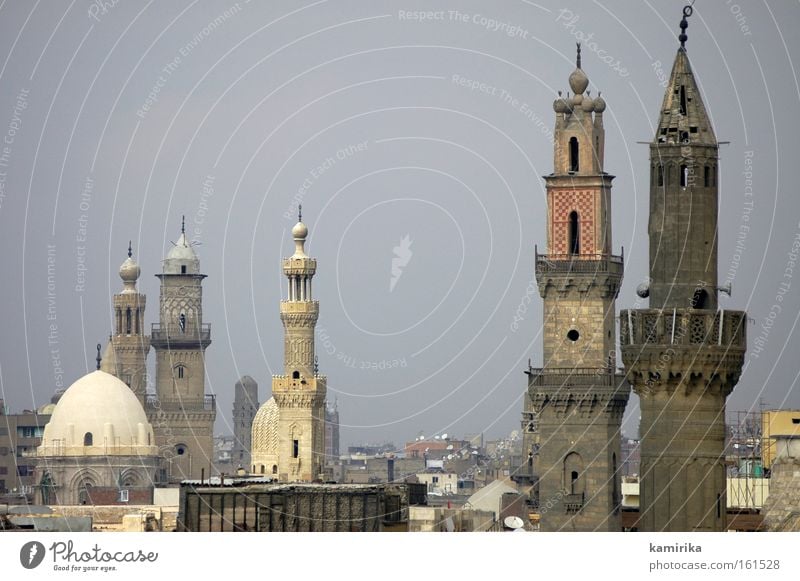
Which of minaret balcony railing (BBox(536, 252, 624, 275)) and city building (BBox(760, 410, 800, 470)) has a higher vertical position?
minaret balcony railing (BBox(536, 252, 624, 275))

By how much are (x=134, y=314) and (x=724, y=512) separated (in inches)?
4261

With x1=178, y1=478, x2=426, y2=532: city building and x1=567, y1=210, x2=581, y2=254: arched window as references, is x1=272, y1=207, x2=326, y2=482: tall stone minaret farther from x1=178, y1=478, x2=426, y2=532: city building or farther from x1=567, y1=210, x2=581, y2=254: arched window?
x1=178, y1=478, x2=426, y2=532: city building

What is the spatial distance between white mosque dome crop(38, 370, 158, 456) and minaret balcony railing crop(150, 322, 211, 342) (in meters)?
22.7

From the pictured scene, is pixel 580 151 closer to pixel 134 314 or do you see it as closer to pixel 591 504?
pixel 591 504

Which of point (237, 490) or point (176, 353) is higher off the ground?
point (176, 353)

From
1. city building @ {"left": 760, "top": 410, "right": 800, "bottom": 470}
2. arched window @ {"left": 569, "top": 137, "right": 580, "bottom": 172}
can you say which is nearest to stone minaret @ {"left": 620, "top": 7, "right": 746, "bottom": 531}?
arched window @ {"left": 569, "top": 137, "right": 580, "bottom": 172}

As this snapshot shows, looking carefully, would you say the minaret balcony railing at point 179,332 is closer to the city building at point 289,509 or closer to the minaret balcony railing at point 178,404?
the minaret balcony railing at point 178,404

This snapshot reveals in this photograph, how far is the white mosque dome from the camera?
160 metres

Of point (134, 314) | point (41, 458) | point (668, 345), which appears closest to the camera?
point (668, 345)

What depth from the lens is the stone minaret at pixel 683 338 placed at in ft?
243

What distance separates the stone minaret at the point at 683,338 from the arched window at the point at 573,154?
75.1 ft
